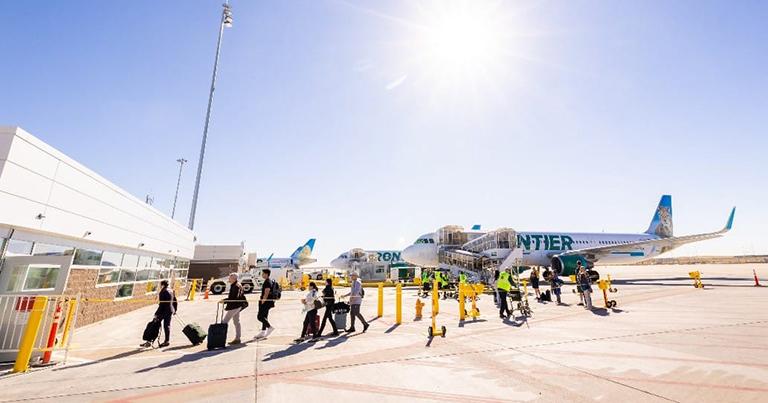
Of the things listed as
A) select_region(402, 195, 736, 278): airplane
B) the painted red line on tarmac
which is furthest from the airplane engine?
the painted red line on tarmac

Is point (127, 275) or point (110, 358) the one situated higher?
point (127, 275)

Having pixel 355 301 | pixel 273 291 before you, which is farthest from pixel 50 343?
pixel 355 301

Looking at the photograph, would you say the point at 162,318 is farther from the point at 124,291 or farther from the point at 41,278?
the point at 124,291

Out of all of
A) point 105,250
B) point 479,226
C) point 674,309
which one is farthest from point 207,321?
point 479,226

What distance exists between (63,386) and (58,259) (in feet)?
16.9

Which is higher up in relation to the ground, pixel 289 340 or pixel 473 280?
pixel 473 280

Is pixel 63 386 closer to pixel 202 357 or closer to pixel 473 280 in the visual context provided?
pixel 202 357

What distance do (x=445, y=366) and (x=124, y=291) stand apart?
17197 millimetres

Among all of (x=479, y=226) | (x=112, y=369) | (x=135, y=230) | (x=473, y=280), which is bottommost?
(x=112, y=369)

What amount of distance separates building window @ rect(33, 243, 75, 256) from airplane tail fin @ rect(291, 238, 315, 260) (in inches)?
A: 1960

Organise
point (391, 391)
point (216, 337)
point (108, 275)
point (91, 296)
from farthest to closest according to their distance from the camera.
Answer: point (108, 275) < point (91, 296) < point (216, 337) < point (391, 391)

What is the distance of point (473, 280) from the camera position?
2612cm

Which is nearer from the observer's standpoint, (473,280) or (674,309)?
(674,309)

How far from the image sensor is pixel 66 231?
10.3 m
